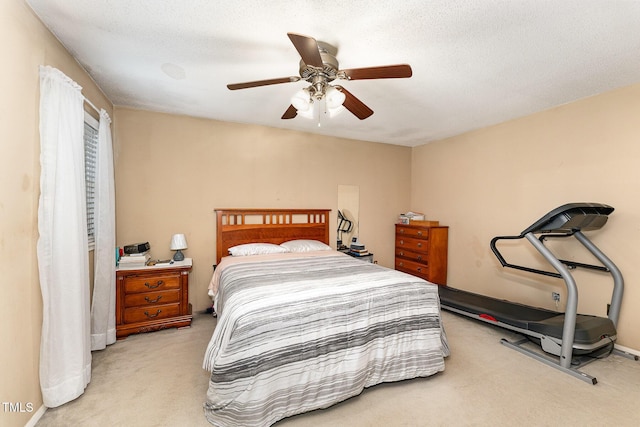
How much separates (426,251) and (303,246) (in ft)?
6.67

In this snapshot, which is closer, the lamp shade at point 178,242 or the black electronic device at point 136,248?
the black electronic device at point 136,248

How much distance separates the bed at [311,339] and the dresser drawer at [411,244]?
2.05m

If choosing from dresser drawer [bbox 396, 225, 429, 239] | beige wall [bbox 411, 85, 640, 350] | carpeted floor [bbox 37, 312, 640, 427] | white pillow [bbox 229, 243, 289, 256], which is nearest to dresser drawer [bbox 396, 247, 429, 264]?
dresser drawer [bbox 396, 225, 429, 239]

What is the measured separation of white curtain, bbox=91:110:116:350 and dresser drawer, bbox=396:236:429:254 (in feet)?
13.5

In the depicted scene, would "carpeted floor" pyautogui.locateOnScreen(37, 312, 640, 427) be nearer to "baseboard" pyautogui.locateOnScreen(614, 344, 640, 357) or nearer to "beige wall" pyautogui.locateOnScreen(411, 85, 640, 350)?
"baseboard" pyautogui.locateOnScreen(614, 344, 640, 357)

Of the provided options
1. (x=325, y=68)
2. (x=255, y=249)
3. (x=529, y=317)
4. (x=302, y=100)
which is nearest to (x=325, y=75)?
(x=325, y=68)

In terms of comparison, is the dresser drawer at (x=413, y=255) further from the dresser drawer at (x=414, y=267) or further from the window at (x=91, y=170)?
the window at (x=91, y=170)

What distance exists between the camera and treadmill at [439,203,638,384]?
238 cm

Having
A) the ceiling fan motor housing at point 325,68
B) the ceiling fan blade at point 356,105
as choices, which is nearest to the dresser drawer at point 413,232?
the ceiling fan blade at point 356,105

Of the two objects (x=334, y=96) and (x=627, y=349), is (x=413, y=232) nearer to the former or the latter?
(x=627, y=349)

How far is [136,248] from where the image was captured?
10.3 ft

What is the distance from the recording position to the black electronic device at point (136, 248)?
309 centimetres

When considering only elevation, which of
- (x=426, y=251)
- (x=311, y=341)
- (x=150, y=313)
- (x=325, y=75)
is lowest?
(x=150, y=313)

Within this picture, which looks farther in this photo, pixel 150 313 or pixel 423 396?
pixel 150 313
